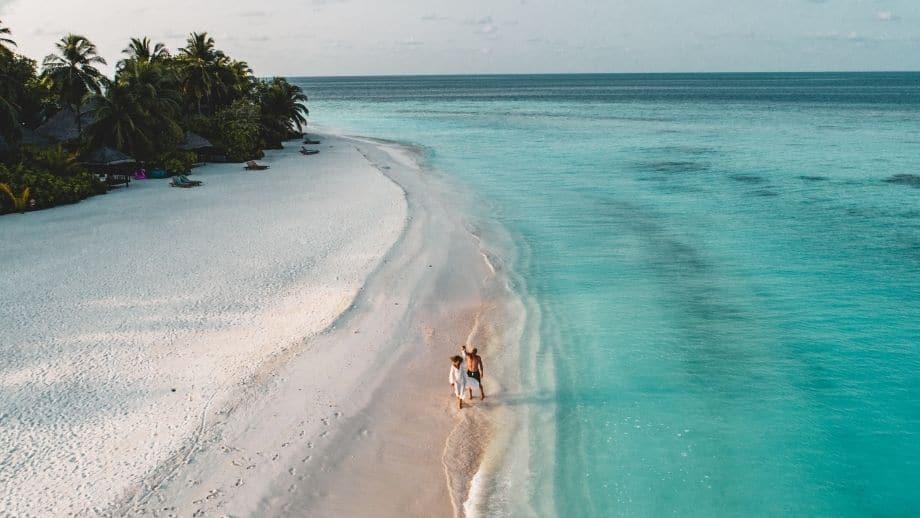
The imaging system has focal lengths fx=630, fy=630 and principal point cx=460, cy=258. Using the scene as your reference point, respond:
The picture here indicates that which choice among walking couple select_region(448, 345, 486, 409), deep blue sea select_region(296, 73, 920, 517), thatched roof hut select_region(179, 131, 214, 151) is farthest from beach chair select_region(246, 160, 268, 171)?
walking couple select_region(448, 345, 486, 409)

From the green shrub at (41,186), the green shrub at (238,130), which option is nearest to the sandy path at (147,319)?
the green shrub at (41,186)

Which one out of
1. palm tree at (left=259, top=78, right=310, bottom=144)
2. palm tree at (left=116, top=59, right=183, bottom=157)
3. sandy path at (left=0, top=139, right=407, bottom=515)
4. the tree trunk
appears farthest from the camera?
palm tree at (left=259, top=78, right=310, bottom=144)

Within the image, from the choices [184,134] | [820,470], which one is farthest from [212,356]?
[184,134]

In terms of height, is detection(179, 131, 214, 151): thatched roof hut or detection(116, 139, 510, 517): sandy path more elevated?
detection(179, 131, 214, 151): thatched roof hut

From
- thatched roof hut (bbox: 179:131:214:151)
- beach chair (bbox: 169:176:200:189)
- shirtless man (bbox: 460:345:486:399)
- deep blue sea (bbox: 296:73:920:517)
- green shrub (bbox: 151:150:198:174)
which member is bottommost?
deep blue sea (bbox: 296:73:920:517)

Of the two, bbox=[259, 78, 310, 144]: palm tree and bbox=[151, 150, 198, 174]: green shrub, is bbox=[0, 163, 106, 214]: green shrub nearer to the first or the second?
bbox=[151, 150, 198, 174]: green shrub

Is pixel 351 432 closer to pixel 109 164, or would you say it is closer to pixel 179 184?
pixel 179 184
